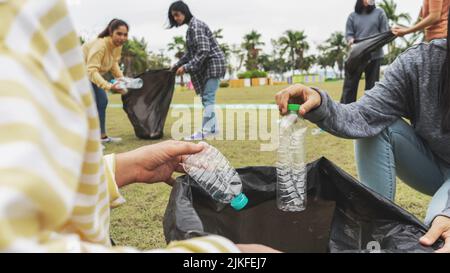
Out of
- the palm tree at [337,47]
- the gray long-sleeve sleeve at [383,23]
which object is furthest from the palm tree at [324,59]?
the gray long-sleeve sleeve at [383,23]

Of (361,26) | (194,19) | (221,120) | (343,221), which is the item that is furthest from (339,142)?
(343,221)

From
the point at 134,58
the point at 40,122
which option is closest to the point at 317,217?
the point at 40,122

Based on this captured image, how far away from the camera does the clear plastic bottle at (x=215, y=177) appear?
4.11 feet

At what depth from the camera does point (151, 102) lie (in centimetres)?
486

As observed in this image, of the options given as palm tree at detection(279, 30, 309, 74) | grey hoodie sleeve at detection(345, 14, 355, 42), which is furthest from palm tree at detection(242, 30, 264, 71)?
grey hoodie sleeve at detection(345, 14, 355, 42)

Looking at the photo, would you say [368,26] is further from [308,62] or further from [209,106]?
[308,62]

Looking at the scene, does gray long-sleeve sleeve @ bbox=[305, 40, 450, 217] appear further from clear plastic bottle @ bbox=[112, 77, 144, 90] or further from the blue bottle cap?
clear plastic bottle @ bbox=[112, 77, 144, 90]

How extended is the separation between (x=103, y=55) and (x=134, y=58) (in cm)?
4252

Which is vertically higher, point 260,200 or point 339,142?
point 260,200

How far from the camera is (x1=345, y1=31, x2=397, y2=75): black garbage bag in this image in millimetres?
3463

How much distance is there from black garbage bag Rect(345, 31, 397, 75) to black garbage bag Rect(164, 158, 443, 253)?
244 cm
